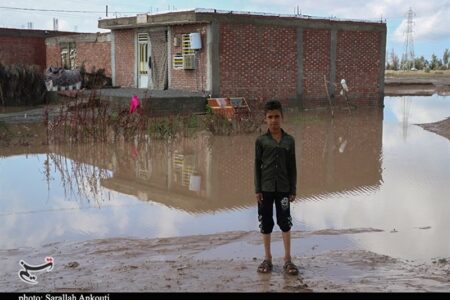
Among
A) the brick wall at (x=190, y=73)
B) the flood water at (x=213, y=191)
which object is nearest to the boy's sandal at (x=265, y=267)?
the flood water at (x=213, y=191)

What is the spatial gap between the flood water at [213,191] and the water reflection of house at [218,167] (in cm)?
2

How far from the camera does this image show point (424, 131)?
54.3 feet

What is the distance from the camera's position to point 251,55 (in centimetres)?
2017

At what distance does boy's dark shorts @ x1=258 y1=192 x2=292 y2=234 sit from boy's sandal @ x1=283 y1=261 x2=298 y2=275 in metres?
0.30

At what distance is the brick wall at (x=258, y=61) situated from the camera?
19516 mm

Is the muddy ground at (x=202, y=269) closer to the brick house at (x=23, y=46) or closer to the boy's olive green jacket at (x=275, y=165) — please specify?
the boy's olive green jacket at (x=275, y=165)

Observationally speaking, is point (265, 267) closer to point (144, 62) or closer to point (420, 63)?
point (144, 62)

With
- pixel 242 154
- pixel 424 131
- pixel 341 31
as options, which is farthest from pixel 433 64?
pixel 242 154

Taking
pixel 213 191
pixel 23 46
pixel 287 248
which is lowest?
pixel 213 191

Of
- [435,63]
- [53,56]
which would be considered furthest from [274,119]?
[435,63]

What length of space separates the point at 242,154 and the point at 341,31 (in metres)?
12.6

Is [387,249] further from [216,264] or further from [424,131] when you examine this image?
[424,131]

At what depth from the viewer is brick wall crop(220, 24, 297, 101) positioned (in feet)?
64.0

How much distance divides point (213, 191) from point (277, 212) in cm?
368
